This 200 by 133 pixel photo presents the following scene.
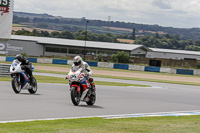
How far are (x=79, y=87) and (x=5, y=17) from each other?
25.3m

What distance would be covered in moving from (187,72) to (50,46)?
156 feet

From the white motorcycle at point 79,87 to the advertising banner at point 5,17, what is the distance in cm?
2343

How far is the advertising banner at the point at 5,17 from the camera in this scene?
3603 centimetres

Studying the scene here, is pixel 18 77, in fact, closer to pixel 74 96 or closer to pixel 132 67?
pixel 74 96

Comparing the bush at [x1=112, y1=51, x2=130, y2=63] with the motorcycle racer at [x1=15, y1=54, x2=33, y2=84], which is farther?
the bush at [x1=112, y1=51, x2=130, y2=63]

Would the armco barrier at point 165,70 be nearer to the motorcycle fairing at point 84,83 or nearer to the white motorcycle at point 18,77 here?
the white motorcycle at point 18,77

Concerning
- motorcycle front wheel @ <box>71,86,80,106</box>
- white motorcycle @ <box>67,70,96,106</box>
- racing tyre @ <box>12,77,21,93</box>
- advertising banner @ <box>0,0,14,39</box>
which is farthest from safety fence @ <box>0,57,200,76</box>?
motorcycle front wheel @ <box>71,86,80,106</box>

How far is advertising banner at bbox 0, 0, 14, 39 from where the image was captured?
118ft

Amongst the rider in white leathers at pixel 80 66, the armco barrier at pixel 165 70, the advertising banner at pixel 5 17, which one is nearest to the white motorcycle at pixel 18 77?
the rider in white leathers at pixel 80 66

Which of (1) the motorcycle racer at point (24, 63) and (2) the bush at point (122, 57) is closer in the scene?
(1) the motorcycle racer at point (24, 63)

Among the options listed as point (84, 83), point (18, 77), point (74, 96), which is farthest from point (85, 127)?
point (18, 77)

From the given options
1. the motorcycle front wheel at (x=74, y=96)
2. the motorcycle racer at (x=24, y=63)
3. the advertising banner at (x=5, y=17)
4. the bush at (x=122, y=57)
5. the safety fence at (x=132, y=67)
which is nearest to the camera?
the motorcycle front wheel at (x=74, y=96)

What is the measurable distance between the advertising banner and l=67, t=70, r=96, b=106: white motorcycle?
76.9 ft

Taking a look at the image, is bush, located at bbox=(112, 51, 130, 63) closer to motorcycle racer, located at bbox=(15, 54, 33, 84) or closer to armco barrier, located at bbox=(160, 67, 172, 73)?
armco barrier, located at bbox=(160, 67, 172, 73)
